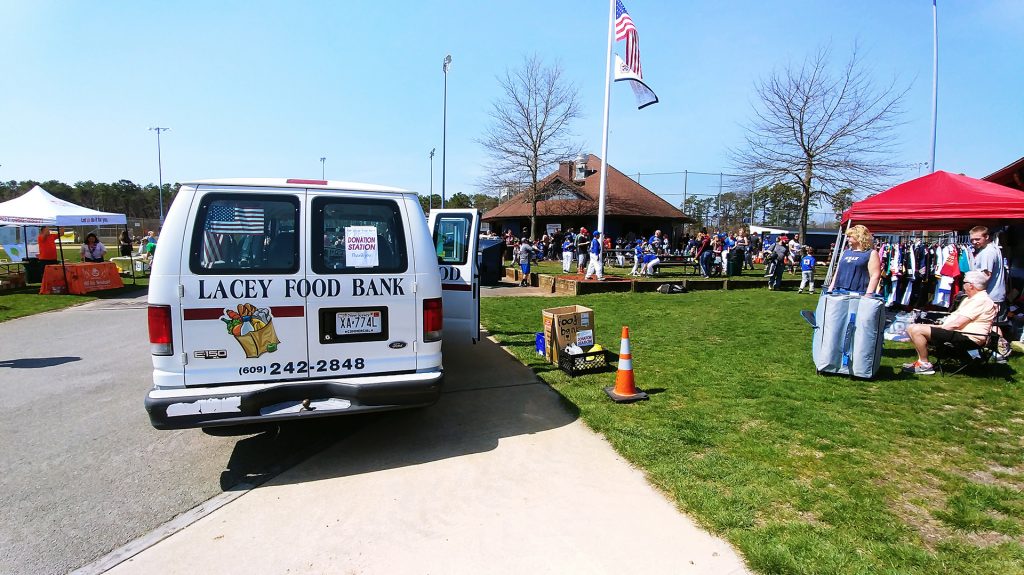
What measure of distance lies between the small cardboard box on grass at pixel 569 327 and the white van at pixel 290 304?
96.6 inches

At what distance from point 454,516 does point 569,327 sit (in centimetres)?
340

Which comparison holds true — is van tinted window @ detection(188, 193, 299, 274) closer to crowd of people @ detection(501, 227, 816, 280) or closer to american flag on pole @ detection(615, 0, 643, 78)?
crowd of people @ detection(501, 227, 816, 280)

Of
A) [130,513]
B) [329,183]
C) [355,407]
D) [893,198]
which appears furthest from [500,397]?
[893,198]

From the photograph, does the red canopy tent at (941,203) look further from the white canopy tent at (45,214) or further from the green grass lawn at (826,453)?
the white canopy tent at (45,214)

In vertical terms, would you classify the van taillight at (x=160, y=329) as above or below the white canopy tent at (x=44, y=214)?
below

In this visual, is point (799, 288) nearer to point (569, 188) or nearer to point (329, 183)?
point (329, 183)

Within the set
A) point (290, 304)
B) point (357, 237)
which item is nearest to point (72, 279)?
point (290, 304)

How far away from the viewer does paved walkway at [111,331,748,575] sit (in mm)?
2729

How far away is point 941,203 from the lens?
762 cm

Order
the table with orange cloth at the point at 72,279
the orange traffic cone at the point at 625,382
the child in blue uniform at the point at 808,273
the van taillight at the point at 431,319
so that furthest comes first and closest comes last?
the child in blue uniform at the point at 808,273 → the table with orange cloth at the point at 72,279 → the orange traffic cone at the point at 625,382 → the van taillight at the point at 431,319

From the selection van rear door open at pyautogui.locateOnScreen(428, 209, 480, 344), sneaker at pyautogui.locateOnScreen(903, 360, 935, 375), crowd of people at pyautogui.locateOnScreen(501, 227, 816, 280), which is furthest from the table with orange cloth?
sneaker at pyautogui.locateOnScreen(903, 360, 935, 375)

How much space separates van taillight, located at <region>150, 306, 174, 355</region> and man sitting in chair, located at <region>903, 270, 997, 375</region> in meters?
7.56

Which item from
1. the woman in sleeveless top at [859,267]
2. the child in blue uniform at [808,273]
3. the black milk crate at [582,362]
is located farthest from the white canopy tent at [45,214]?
the child in blue uniform at [808,273]

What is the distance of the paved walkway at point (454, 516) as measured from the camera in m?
2.73
